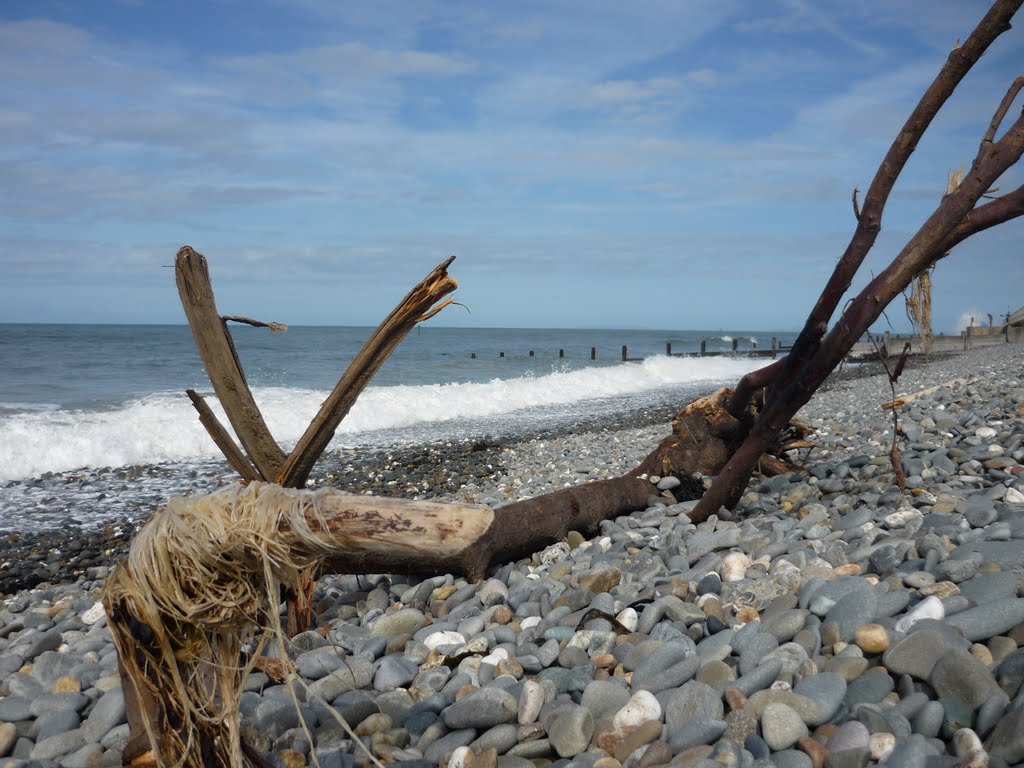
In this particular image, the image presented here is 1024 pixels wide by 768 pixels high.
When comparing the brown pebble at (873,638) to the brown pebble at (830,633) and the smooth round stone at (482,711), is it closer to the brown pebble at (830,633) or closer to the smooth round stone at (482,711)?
the brown pebble at (830,633)

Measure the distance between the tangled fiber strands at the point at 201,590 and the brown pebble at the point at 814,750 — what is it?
163cm

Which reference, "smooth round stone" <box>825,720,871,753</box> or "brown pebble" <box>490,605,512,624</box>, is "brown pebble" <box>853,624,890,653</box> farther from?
"brown pebble" <box>490,605,512,624</box>

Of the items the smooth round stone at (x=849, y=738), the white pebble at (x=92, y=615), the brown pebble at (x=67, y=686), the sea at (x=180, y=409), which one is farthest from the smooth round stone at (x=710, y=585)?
the sea at (x=180, y=409)

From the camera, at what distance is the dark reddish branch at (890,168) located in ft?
13.0

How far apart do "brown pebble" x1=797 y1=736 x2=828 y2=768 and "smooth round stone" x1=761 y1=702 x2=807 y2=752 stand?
1.2 inches

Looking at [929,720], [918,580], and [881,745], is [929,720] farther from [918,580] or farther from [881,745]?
[918,580]

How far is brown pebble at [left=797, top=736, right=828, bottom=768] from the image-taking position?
2.32 metres

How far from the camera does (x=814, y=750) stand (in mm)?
2342

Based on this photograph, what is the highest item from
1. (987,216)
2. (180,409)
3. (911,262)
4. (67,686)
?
(987,216)

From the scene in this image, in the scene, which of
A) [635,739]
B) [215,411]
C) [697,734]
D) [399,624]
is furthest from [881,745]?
[215,411]

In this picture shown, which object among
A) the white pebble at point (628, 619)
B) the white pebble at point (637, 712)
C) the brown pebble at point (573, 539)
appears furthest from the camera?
the brown pebble at point (573, 539)

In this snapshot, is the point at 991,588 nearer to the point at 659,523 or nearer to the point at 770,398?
the point at 770,398

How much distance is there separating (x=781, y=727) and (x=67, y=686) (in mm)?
3229

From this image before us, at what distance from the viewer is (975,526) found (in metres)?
4.16
